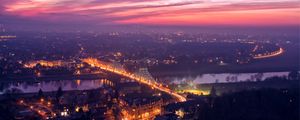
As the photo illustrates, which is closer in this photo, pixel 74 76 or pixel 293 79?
pixel 293 79

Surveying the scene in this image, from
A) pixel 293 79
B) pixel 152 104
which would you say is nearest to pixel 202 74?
pixel 293 79

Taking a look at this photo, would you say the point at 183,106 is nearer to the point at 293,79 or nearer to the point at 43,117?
the point at 43,117

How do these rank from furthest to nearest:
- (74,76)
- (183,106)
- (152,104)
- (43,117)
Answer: (74,76) → (152,104) → (183,106) → (43,117)

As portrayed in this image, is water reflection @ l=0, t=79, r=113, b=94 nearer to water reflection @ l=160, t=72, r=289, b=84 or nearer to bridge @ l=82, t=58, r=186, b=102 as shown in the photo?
bridge @ l=82, t=58, r=186, b=102

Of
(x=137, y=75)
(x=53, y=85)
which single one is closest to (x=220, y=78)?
(x=137, y=75)

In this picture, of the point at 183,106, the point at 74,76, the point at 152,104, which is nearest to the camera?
the point at 183,106
